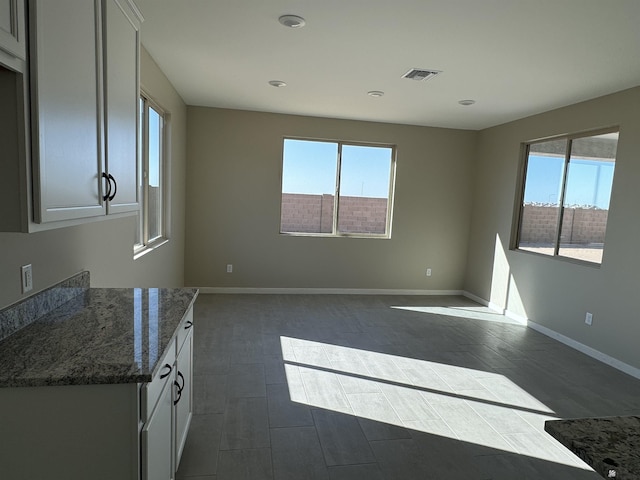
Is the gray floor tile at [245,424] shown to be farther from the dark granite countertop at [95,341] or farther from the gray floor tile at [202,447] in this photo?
the dark granite countertop at [95,341]

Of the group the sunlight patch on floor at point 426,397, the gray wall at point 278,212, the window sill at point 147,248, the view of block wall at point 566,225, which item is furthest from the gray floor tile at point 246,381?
the view of block wall at point 566,225

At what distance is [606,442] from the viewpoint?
0.87m

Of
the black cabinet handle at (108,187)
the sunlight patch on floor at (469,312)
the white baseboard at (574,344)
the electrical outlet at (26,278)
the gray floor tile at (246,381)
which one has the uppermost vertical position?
the black cabinet handle at (108,187)

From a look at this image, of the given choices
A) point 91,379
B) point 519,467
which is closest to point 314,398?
point 519,467

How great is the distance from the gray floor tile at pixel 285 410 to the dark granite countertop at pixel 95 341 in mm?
1040

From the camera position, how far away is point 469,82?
3656 millimetres

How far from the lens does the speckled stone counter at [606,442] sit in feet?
2.58

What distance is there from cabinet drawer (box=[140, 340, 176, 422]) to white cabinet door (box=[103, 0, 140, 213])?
0.71 metres

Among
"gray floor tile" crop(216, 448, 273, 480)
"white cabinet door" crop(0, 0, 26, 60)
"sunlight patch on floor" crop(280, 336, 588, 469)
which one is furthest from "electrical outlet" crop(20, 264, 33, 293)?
"sunlight patch on floor" crop(280, 336, 588, 469)

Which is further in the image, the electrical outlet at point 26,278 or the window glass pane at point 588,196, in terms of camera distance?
the window glass pane at point 588,196

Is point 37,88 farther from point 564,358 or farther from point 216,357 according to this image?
point 564,358

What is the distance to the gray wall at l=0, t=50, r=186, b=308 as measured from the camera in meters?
1.57

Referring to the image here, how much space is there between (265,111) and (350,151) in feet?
4.46

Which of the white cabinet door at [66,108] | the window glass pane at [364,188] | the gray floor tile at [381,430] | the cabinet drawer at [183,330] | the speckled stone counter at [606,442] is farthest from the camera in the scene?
the window glass pane at [364,188]
